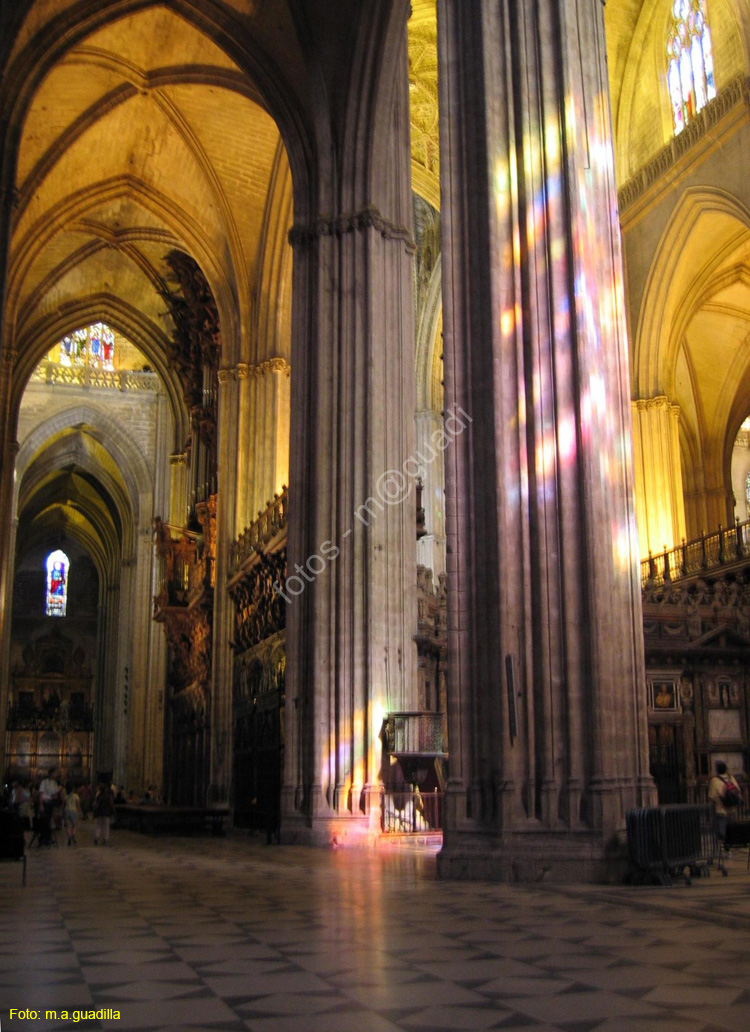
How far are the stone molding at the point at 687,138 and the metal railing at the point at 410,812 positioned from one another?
13692 millimetres

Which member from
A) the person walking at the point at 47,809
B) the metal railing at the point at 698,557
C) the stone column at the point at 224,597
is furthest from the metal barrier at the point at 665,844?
the stone column at the point at 224,597

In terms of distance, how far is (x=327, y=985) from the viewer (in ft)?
13.5

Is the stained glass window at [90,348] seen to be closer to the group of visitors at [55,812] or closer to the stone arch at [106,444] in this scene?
the stone arch at [106,444]

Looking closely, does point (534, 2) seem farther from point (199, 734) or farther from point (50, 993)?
point (199, 734)

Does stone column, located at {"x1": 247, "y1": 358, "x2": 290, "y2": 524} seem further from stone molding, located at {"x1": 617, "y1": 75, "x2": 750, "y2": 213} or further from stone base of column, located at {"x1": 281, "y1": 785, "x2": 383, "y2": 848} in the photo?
stone base of column, located at {"x1": 281, "y1": 785, "x2": 383, "y2": 848}

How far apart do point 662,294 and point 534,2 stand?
52.8 feet

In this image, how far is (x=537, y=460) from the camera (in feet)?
29.1

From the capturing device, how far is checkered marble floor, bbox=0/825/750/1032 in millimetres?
3607

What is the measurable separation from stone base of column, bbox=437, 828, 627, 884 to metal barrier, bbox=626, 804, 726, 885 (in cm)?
23

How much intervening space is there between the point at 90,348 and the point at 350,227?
22687 millimetres

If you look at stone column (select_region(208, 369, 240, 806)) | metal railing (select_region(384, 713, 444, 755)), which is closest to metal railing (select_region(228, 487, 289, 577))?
stone column (select_region(208, 369, 240, 806))

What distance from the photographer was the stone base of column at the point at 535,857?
7.88 meters

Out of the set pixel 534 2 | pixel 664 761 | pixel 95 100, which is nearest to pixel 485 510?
pixel 534 2

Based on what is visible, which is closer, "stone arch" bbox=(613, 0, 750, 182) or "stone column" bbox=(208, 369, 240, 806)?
"stone column" bbox=(208, 369, 240, 806)
